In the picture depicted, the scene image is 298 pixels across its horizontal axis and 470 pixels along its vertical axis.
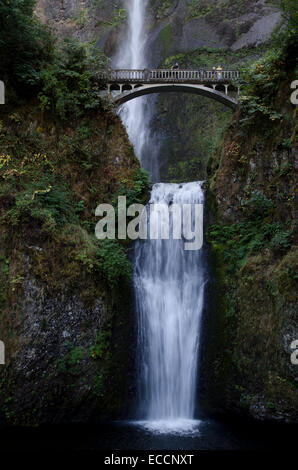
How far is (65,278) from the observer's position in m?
8.84

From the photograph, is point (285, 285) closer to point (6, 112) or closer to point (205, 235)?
point (205, 235)

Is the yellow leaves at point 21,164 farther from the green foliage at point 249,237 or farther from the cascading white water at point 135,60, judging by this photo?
the cascading white water at point 135,60

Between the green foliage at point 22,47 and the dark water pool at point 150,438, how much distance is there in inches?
403

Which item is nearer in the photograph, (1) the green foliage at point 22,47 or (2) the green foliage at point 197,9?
(1) the green foliage at point 22,47

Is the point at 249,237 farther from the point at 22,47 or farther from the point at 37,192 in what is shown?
the point at 22,47

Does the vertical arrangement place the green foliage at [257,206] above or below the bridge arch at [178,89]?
below

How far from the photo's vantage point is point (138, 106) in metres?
23.8

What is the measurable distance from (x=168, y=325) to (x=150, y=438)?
2.95 meters

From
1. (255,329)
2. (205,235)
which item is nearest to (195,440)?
(255,329)

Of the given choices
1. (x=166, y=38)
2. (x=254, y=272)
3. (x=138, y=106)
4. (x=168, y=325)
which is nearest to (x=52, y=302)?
(x=168, y=325)

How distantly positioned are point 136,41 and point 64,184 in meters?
20.0

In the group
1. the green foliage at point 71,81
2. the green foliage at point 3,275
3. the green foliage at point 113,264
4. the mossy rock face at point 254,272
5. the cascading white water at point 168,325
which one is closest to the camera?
the mossy rock face at point 254,272

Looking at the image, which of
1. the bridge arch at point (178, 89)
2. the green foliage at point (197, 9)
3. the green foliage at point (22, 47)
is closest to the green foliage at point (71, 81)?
the green foliage at point (22, 47)

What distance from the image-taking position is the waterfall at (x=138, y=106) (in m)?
22.6
